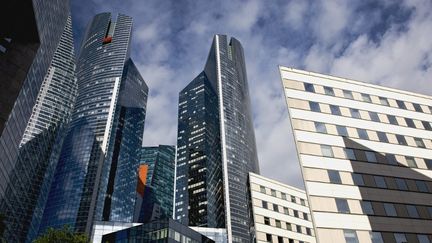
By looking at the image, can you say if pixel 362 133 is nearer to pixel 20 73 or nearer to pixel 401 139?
pixel 401 139

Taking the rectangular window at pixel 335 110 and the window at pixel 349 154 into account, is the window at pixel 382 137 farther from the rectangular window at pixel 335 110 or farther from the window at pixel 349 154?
the rectangular window at pixel 335 110

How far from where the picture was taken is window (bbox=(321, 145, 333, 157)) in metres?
45.7

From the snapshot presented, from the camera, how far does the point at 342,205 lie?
41438 millimetres

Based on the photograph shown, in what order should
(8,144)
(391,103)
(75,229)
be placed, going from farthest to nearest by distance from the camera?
1. (75,229)
2. (8,144)
3. (391,103)

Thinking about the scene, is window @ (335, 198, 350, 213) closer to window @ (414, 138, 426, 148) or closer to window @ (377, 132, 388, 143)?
window @ (377, 132, 388, 143)

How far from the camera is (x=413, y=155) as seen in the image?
4822 cm

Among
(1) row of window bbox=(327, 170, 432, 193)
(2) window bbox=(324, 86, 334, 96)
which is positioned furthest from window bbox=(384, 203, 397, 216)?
(2) window bbox=(324, 86, 334, 96)

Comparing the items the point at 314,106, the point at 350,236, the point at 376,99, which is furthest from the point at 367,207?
the point at 376,99

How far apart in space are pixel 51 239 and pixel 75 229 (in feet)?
411

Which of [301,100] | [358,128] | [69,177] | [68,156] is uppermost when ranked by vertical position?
[68,156]

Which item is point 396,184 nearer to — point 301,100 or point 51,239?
point 301,100

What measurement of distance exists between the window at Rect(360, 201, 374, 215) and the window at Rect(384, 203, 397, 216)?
1959 mm

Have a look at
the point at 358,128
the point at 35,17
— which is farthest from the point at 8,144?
the point at 358,128

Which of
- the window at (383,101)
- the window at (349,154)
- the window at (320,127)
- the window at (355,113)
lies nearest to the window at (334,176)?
the window at (349,154)
